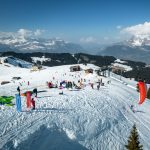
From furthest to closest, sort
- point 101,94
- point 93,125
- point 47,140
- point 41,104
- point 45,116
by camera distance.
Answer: point 101,94
point 41,104
point 93,125
point 45,116
point 47,140

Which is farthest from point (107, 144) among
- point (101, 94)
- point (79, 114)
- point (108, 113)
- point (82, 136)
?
point (101, 94)

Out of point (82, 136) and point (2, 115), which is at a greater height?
point (2, 115)

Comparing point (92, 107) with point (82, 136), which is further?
point (92, 107)

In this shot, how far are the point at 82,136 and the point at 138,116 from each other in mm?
20219

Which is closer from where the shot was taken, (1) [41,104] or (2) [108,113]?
(1) [41,104]

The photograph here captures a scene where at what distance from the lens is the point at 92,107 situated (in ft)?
173

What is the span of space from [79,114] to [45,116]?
7308mm

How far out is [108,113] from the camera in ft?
172

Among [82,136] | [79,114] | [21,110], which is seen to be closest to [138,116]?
[79,114]

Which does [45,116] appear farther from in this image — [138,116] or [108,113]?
[138,116]

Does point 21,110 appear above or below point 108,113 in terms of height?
above

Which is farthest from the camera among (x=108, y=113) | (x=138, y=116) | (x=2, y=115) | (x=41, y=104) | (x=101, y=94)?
(x=101, y=94)

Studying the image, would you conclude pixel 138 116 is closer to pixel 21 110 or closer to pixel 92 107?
pixel 92 107

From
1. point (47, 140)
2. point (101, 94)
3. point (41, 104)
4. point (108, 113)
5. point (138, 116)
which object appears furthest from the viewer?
point (101, 94)
